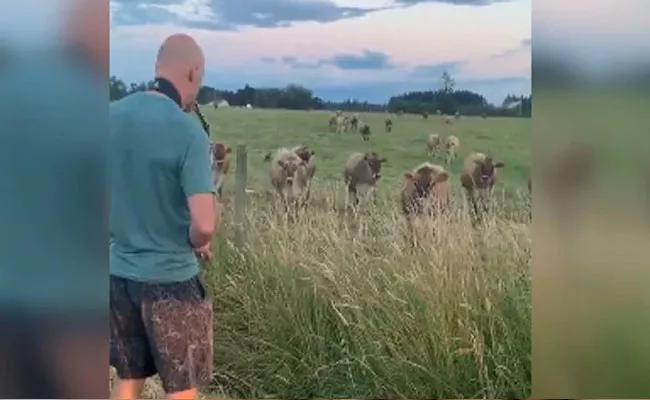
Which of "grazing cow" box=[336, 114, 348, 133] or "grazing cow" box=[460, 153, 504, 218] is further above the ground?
"grazing cow" box=[336, 114, 348, 133]

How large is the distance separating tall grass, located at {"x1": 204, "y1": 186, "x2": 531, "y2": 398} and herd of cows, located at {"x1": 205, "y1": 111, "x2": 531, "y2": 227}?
0.08m

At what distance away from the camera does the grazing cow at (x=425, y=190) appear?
5.55m

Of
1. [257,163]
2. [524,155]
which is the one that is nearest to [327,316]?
[257,163]

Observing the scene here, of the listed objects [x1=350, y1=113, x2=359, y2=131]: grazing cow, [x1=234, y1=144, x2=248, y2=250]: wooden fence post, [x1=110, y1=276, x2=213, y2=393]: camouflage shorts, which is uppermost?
[x1=350, y1=113, x2=359, y2=131]: grazing cow

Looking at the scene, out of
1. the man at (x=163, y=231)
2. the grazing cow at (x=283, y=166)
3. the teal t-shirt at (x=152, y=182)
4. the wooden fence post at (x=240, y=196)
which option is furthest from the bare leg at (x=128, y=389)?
the grazing cow at (x=283, y=166)

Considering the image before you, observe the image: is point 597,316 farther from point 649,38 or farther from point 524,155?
point 649,38

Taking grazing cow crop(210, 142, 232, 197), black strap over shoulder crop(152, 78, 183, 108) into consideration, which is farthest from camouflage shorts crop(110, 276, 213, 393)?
black strap over shoulder crop(152, 78, 183, 108)

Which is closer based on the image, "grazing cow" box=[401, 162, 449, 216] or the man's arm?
the man's arm

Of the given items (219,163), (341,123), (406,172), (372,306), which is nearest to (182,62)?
(219,163)

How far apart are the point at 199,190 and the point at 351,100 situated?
74 centimetres

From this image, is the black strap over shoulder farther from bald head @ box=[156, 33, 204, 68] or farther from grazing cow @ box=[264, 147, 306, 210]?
grazing cow @ box=[264, 147, 306, 210]

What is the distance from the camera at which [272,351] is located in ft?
18.3

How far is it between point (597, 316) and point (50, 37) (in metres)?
2.56

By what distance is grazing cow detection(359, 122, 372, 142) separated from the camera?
18.1 ft
